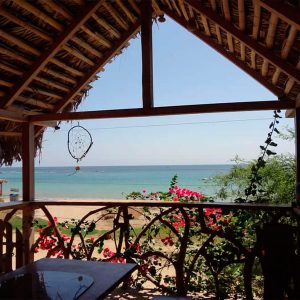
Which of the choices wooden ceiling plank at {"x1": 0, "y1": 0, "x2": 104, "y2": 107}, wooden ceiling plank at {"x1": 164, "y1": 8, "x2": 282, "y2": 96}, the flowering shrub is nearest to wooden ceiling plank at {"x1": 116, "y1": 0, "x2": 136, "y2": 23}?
wooden ceiling plank at {"x1": 0, "y1": 0, "x2": 104, "y2": 107}

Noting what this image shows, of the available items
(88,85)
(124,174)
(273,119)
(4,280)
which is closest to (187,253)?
(273,119)

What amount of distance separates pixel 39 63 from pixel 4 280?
252cm

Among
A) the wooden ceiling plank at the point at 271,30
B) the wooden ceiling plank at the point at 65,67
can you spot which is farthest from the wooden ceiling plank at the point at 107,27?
the wooden ceiling plank at the point at 271,30

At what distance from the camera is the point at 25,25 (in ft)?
10.5

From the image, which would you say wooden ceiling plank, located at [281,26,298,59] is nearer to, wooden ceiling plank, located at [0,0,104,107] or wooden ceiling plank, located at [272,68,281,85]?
wooden ceiling plank, located at [272,68,281,85]

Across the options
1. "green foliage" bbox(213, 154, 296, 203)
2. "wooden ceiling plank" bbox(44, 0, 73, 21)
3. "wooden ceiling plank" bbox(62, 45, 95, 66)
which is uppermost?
"wooden ceiling plank" bbox(44, 0, 73, 21)

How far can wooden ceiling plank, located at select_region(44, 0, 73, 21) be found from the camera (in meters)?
3.14

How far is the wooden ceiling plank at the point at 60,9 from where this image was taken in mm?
3145

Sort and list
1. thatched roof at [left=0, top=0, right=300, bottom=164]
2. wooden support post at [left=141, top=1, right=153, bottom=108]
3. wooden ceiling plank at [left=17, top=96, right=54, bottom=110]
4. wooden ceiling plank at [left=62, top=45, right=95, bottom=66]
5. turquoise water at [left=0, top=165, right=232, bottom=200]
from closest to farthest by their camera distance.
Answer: thatched roof at [left=0, top=0, right=300, bottom=164] → wooden support post at [left=141, top=1, right=153, bottom=108] → wooden ceiling plank at [left=62, top=45, right=95, bottom=66] → wooden ceiling plank at [left=17, top=96, right=54, bottom=110] → turquoise water at [left=0, top=165, right=232, bottom=200]

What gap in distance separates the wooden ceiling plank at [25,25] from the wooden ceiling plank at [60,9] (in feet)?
0.89

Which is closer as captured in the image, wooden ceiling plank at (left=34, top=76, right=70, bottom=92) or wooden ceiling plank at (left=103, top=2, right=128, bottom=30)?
wooden ceiling plank at (left=103, top=2, right=128, bottom=30)

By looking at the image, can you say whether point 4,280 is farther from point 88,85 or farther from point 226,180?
point 226,180

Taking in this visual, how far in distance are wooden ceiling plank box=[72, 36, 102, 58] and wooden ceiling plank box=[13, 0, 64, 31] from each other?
28cm

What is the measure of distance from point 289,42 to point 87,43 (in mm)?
2246
